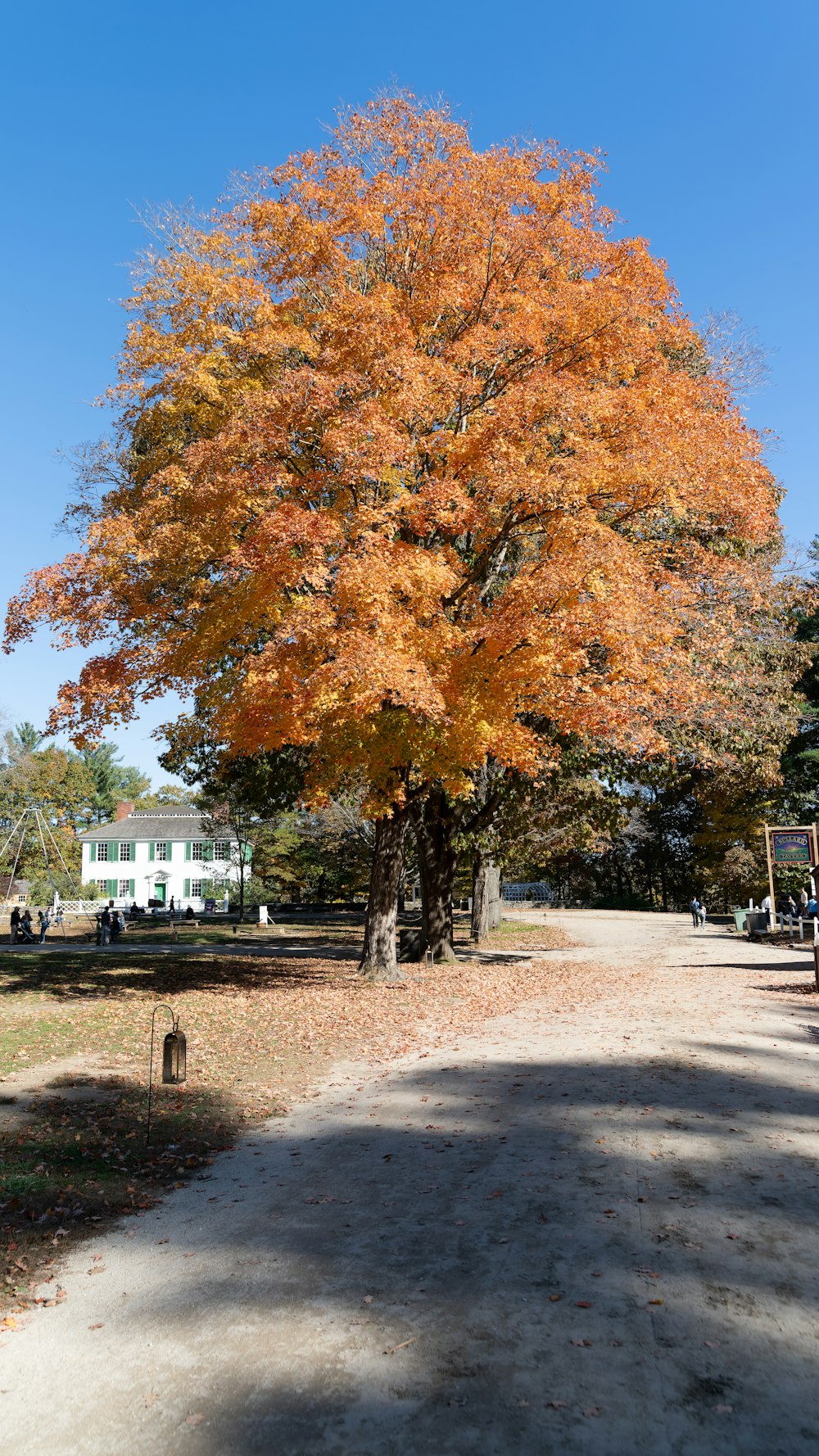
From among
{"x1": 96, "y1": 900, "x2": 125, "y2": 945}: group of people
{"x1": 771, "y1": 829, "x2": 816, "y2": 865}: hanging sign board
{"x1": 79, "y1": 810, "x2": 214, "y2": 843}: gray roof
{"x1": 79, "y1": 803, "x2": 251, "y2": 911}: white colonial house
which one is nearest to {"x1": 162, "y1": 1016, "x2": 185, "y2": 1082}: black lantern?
{"x1": 96, "y1": 900, "x2": 125, "y2": 945}: group of people

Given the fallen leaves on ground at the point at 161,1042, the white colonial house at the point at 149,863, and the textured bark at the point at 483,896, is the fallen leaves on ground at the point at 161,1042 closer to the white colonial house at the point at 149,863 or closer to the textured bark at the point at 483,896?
the textured bark at the point at 483,896

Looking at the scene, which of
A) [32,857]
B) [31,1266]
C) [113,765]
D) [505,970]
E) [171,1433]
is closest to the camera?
[171,1433]

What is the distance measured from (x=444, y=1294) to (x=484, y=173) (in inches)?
668

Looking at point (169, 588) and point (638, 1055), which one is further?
point (169, 588)

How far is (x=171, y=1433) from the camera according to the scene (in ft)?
12.7

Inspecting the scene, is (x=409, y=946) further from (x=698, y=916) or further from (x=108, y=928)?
(x=698, y=916)

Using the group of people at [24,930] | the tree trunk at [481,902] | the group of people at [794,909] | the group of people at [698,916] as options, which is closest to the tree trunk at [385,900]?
the group of people at [794,909]

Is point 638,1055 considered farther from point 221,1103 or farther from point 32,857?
point 32,857

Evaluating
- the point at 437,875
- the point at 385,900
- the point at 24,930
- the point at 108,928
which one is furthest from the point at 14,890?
the point at 385,900

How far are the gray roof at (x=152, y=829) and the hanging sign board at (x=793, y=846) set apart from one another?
4137 cm

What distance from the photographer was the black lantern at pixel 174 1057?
32.0ft

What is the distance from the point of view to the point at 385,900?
62.0 feet

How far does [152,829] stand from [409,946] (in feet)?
142

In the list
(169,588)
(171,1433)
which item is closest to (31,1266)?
(171,1433)
